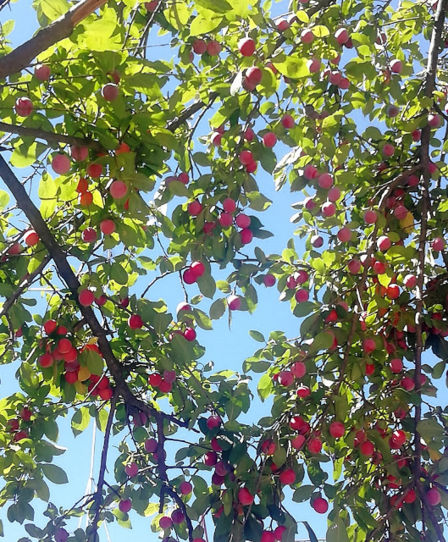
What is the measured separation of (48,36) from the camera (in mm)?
1109

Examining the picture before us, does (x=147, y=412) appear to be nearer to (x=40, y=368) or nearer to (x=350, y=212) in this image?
(x=40, y=368)

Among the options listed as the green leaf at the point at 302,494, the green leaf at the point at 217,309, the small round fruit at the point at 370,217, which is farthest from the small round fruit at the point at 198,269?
the green leaf at the point at 302,494

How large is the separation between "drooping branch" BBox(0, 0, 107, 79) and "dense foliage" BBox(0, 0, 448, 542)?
0.36m

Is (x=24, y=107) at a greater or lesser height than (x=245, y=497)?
greater

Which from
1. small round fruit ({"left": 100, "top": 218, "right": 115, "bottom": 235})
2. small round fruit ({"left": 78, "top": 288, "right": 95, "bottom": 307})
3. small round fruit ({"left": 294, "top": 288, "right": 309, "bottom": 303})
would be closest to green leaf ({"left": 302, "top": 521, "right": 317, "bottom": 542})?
small round fruit ({"left": 294, "top": 288, "right": 309, "bottom": 303})

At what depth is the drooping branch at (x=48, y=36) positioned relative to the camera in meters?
1.10

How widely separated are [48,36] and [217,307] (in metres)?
0.93

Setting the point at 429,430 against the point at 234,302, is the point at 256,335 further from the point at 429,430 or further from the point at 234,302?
the point at 429,430

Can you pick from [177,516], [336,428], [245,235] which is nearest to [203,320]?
[245,235]

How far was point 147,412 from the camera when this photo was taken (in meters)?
1.96

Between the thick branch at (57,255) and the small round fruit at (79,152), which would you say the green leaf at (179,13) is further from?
the thick branch at (57,255)

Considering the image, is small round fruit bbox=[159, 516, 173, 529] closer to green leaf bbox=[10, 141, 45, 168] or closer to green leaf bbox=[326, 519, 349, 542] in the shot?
green leaf bbox=[326, 519, 349, 542]

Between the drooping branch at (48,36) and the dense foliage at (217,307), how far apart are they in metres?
0.36

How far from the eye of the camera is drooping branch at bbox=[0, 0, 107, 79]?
110 cm
